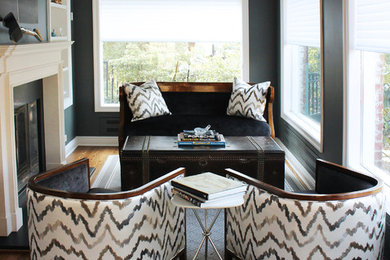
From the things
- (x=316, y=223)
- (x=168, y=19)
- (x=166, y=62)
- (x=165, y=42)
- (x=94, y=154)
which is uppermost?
(x=168, y=19)

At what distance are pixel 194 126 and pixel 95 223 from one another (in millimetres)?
2831

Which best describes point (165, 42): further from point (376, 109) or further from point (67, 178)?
point (67, 178)

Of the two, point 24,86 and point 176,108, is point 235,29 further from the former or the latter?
point 24,86

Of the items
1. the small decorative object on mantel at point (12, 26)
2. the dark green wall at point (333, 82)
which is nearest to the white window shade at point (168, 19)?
the dark green wall at point (333, 82)

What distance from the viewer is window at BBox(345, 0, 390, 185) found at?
3428 millimetres

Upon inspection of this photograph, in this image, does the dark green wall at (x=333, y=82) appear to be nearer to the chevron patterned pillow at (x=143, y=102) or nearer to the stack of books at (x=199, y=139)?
the stack of books at (x=199, y=139)

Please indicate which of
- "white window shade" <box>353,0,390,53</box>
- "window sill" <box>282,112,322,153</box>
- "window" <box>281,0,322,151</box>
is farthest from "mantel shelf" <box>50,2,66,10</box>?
"white window shade" <box>353,0,390,53</box>

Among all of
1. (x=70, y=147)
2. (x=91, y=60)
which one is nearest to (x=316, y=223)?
(x=70, y=147)

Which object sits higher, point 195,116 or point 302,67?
point 302,67

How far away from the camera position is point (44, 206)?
2.56m

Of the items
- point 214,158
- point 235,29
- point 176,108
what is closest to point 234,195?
point 214,158

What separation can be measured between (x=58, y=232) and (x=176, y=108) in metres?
3.40

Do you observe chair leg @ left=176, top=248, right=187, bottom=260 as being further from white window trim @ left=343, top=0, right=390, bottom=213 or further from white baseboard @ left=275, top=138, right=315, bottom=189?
white baseboard @ left=275, top=138, right=315, bottom=189

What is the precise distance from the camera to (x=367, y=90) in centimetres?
377
